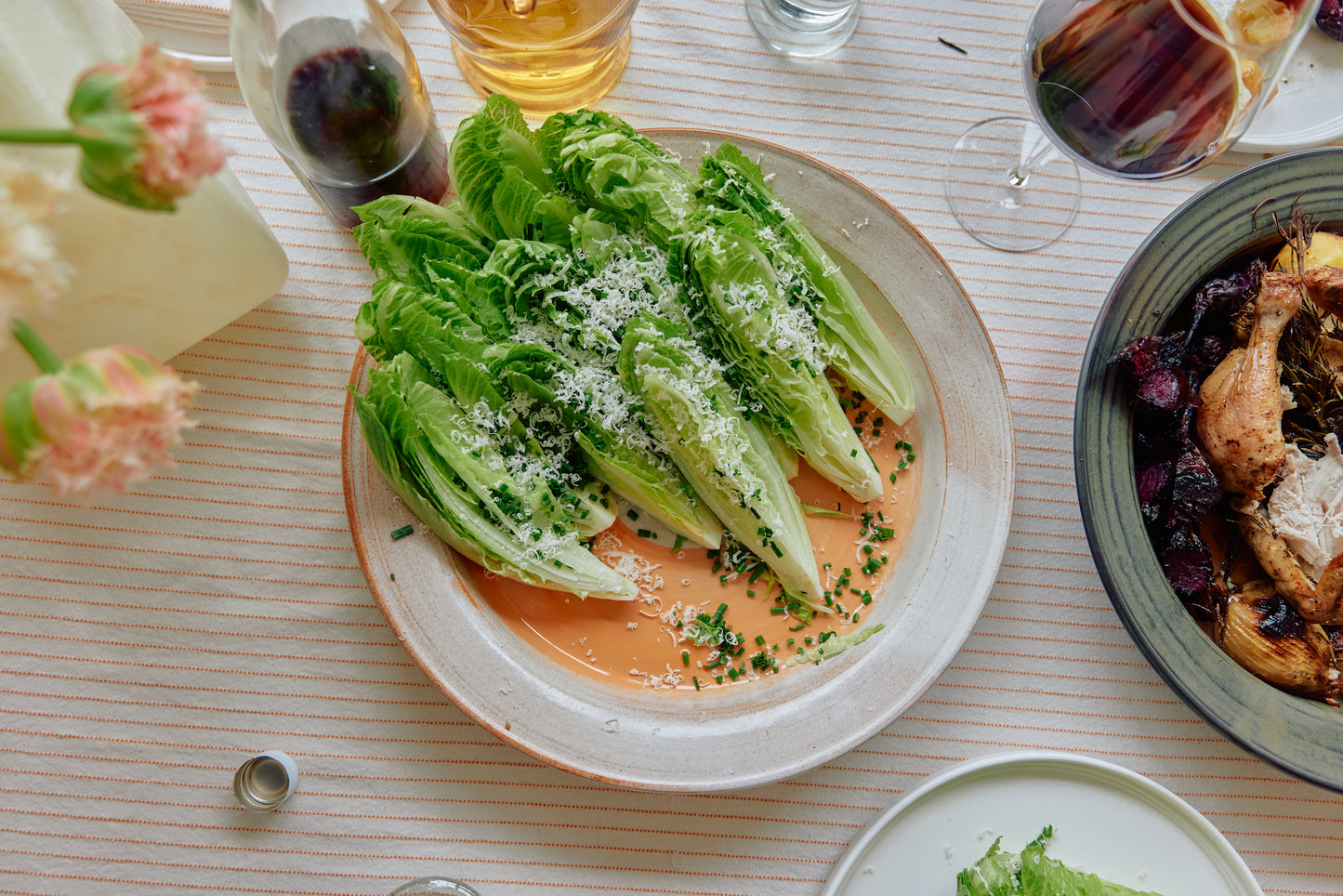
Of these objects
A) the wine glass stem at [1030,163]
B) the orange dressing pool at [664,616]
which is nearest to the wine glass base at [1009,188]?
the wine glass stem at [1030,163]

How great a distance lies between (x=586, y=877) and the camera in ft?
6.47

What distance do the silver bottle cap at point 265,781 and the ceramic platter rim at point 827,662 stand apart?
1.49 ft

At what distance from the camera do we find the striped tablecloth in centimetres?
197

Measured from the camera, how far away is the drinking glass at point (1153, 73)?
149 cm

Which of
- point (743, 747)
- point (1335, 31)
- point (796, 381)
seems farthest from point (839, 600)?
point (1335, 31)

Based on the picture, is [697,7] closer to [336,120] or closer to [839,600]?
[336,120]

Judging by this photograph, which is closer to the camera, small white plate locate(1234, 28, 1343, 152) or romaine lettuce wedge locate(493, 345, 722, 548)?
romaine lettuce wedge locate(493, 345, 722, 548)

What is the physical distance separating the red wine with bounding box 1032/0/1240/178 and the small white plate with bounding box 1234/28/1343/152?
29.8 inches

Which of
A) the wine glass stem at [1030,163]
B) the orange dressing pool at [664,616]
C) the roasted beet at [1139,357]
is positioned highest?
the wine glass stem at [1030,163]

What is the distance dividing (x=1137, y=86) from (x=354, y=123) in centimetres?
159

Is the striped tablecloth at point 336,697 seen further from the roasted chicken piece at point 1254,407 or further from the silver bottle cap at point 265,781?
the roasted chicken piece at point 1254,407

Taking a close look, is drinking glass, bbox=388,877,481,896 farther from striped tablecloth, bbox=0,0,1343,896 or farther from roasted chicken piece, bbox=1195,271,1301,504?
roasted chicken piece, bbox=1195,271,1301,504

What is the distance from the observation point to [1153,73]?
1.54 meters

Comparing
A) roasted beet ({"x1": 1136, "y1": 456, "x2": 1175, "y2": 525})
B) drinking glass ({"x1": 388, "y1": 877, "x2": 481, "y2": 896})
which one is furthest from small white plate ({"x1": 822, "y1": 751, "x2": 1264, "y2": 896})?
drinking glass ({"x1": 388, "y1": 877, "x2": 481, "y2": 896})
